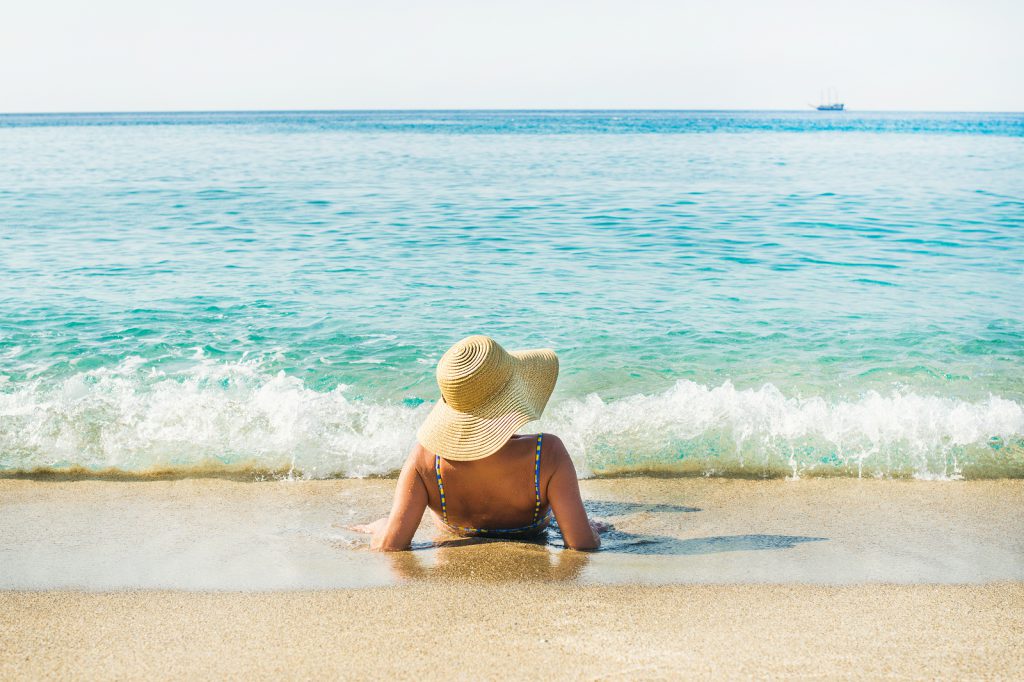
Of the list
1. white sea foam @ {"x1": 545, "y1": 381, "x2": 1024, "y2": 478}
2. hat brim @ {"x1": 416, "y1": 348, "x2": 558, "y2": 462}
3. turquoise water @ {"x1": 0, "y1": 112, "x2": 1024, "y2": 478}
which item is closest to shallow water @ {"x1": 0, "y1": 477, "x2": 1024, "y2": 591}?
white sea foam @ {"x1": 545, "y1": 381, "x2": 1024, "y2": 478}

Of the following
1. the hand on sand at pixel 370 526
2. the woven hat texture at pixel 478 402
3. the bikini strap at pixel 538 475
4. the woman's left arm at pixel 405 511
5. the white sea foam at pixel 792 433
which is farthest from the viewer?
the white sea foam at pixel 792 433

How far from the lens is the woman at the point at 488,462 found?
3.32 metres

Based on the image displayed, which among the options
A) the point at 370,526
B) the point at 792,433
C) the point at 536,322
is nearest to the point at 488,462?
the point at 370,526

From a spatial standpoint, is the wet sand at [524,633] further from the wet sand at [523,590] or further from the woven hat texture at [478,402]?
the woven hat texture at [478,402]

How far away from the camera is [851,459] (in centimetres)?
514

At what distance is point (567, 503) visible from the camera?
11.7 ft

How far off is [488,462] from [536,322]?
15.5ft

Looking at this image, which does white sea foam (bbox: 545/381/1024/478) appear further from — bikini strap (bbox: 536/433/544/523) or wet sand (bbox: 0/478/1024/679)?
bikini strap (bbox: 536/433/544/523)

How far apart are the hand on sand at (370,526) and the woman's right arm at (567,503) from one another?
2.83ft

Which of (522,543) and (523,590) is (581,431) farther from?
(523,590)

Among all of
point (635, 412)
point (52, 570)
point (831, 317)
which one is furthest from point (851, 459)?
point (52, 570)

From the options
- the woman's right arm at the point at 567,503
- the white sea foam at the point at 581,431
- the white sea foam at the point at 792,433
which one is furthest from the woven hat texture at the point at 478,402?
the white sea foam at the point at 792,433

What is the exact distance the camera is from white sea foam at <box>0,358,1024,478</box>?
5.12 metres

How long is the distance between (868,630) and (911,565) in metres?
0.77
